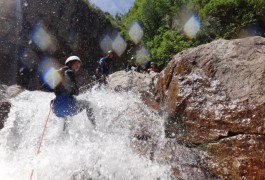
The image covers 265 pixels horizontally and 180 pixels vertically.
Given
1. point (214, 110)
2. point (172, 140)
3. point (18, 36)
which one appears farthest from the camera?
point (18, 36)

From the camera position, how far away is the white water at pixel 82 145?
5.86m

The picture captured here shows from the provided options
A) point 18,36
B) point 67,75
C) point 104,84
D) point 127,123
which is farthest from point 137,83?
point 18,36

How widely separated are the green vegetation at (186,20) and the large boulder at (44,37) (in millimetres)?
6231

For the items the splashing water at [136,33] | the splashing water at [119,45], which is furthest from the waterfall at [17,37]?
the splashing water at [136,33]

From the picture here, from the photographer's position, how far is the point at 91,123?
307 inches

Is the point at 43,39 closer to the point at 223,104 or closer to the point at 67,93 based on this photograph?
the point at 67,93

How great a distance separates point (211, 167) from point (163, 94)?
3.47m

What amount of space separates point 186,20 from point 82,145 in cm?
2609

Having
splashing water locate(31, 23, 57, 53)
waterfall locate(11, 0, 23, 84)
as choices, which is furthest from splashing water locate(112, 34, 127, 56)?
waterfall locate(11, 0, 23, 84)

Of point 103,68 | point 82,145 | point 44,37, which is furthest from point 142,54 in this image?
point 82,145

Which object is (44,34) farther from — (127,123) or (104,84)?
(127,123)

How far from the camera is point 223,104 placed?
6195 mm

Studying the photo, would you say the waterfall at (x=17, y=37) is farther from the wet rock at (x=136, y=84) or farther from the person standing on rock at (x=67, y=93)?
the person standing on rock at (x=67, y=93)

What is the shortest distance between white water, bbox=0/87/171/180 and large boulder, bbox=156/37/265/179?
962 millimetres
